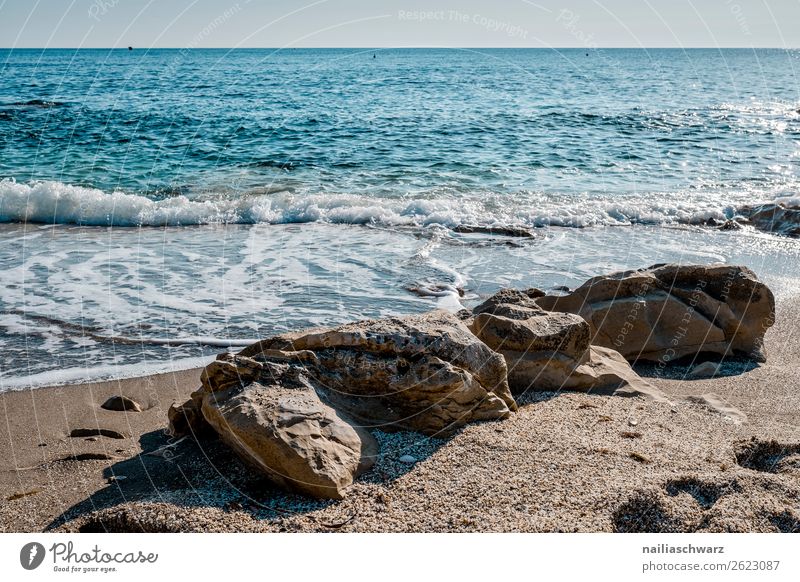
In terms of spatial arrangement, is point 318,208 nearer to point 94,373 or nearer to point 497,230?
point 497,230

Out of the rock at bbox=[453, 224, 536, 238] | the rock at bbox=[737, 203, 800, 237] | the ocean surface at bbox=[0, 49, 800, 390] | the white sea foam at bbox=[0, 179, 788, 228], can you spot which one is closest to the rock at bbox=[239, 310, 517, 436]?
the ocean surface at bbox=[0, 49, 800, 390]

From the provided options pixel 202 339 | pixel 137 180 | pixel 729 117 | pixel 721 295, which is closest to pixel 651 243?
pixel 721 295

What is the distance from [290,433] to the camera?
11.4 feet

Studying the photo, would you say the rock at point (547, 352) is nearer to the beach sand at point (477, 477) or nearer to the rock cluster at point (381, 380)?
the rock cluster at point (381, 380)

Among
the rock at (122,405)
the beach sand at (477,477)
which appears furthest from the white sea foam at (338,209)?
the beach sand at (477,477)

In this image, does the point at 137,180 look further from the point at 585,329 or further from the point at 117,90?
the point at 117,90

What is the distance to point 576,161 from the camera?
658 inches

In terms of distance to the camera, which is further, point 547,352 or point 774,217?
point 774,217

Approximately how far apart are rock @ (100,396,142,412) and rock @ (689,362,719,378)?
4345 millimetres

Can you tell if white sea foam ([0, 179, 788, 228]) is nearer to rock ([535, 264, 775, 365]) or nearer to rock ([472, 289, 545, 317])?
rock ([535, 264, 775, 365])

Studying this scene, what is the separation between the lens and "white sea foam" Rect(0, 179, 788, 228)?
12000 mm

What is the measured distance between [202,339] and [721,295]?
473cm

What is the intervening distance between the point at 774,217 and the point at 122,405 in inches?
437

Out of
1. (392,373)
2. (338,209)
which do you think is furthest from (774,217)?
(392,373)
